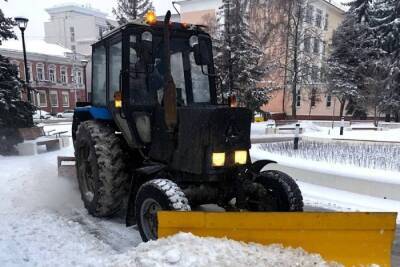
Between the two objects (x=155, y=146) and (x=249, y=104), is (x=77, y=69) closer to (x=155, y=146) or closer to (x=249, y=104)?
(x=249, y=104)

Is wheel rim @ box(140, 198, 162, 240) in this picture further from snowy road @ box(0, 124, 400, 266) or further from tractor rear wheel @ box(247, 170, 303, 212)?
tractor rear wheel @ box(247, 170, 303, 212)

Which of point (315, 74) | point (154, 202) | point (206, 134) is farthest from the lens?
point (315, 74)

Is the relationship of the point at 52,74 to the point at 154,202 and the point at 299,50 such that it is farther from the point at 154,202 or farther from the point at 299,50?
the point at 154,202

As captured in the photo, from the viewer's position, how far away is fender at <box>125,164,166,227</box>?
4.54 m

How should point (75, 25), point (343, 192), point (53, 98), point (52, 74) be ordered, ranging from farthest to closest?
point (75, 25) < point (53, 98) < point (52, 74) < point (343, 192)

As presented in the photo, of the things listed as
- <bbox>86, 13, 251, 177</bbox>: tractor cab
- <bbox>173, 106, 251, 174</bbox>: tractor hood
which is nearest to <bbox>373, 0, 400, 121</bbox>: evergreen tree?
<bbox>86, 13, 251, 177</bbox>: tractor cab

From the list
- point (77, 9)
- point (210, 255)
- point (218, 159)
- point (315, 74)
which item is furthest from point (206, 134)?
point (77, 9)

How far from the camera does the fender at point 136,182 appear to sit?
14.9 ft

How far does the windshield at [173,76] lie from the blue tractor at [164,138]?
0.04 feet

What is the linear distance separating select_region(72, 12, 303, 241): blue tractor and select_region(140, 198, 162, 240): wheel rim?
1 centimetres

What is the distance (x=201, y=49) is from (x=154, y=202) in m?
2.14

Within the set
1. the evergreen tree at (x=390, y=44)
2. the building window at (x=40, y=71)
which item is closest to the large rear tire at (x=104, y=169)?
the evergreen tree at (x=390, y=44)

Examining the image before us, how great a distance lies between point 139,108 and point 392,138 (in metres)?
10.3

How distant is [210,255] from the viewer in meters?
3.36
